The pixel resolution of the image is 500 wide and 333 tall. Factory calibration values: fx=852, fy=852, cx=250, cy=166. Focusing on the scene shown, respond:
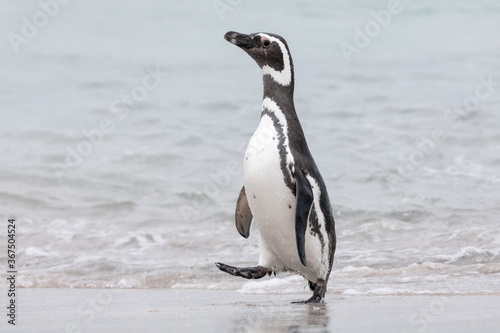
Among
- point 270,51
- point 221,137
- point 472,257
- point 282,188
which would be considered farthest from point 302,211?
point 221,137

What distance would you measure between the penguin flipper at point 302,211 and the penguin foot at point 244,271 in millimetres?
408

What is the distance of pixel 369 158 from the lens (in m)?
11.7

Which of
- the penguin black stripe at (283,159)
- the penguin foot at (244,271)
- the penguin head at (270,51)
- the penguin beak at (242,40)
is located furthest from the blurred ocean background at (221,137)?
the penguin beak at (242,40)

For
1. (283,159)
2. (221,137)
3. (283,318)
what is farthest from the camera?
(221,137)

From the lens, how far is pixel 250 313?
4375mm

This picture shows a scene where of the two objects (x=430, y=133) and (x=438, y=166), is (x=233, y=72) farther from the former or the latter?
(x=438, y=166)

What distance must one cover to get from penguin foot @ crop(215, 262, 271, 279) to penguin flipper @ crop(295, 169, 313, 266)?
408 mm

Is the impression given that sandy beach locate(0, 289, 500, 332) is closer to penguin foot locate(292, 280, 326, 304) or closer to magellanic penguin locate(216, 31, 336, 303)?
penguin foot locate(292, 280, 326, 304)

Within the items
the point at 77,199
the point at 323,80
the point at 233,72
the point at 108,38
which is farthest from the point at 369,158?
the point at 108,38

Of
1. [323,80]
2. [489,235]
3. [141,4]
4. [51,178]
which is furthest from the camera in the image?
[141,4]

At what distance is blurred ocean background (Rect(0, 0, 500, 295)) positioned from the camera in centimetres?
730

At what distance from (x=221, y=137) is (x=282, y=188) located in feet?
27.6

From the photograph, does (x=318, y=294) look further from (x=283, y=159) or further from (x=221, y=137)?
(x=221, y=137)

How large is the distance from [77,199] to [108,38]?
11517 mm
